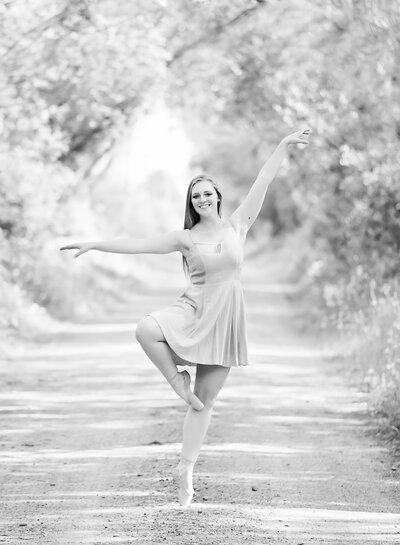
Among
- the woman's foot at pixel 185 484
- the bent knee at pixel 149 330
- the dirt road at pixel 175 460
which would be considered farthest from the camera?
the woman's foot at pixel 185 484

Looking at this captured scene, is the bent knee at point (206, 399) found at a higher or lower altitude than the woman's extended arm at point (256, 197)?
lower

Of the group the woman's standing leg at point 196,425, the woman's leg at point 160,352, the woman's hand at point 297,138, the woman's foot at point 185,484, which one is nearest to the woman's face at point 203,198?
the woman's hand at point 297,138

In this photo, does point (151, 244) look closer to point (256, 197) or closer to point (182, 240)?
point (182, 240)

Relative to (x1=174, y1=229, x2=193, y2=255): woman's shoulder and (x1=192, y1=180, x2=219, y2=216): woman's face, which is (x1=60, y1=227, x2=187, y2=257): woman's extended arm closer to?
(x1=174, y1=229, x2=193, y2=255): woman's shoulder

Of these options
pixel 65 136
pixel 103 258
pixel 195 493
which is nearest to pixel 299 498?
pixel 195 493

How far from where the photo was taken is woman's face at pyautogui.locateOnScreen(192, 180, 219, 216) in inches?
275

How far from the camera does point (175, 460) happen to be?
335 inches

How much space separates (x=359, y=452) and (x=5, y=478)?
279 centimetres

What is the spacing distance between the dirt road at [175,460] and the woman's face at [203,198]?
70.5 inches

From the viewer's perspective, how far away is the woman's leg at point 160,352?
6.68 metres

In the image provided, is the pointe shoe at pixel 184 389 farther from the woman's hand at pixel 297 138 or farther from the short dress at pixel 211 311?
the woman's hand at pixel 297 138

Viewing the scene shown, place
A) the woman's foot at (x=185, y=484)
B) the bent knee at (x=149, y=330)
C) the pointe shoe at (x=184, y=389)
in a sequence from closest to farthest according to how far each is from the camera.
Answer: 1. the bent knee at (x=149, y=330)
2. the pointe shoe at (x=184, y=389)
3. the woman's foot at (x=185, y=484)

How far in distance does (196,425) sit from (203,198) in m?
1.37

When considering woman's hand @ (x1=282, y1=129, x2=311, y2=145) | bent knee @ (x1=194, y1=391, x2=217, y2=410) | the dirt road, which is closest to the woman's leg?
bent knee @ (x1=194, y1=391, x2=217, y2=410)
